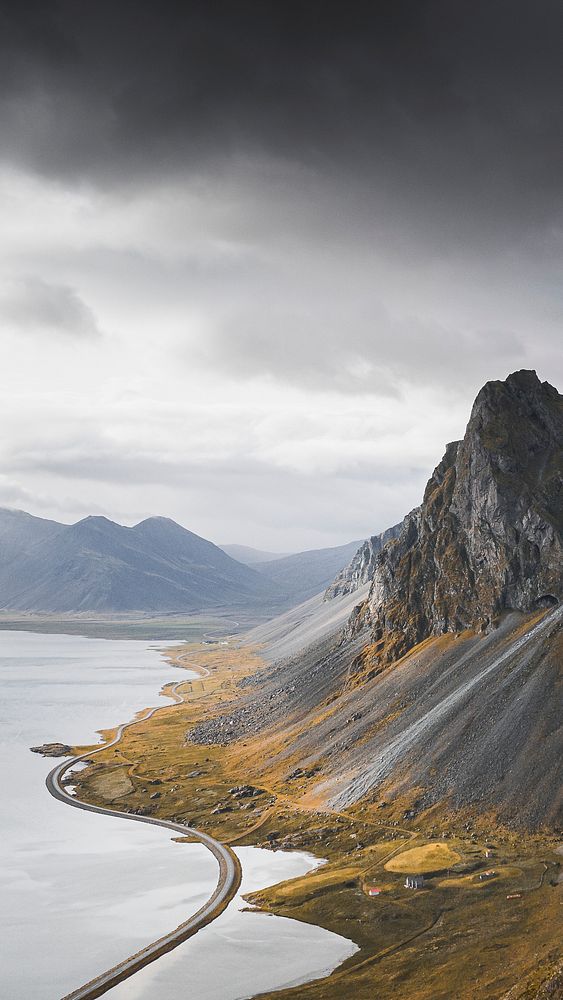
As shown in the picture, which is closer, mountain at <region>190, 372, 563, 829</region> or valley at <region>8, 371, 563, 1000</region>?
valley at <region>8, 371, 563, 1000</region>

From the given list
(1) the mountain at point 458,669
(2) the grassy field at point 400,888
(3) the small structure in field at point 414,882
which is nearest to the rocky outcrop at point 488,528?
(1) the mountain at point 458,669

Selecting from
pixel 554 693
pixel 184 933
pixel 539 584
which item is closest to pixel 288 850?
pixel 184 933

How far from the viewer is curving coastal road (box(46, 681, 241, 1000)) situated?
55000 mm

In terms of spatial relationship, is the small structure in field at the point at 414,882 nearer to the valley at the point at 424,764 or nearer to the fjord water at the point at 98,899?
the valley at the point at 424,764

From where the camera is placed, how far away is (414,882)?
224ft

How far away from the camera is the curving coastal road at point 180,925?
55000 millimetres

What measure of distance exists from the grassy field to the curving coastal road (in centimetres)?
265

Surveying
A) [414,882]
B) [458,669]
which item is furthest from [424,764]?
[414,882]

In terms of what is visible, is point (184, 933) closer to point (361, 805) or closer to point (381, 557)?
point (361, 805)

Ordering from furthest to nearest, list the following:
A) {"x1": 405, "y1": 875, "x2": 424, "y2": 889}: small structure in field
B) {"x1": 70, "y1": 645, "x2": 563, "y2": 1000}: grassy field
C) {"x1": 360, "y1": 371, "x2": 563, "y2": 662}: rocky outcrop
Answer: {"x1": 360, "y1": 371, "x2": 563, "y2": 662}: rocky outcrop → {"x1": 405, "y1": 875, "x2": 424, "y2": 889}: small structure in field → {"x1": 70, "y1": 645, "x2": 563, "y2": 1000}: grassy field

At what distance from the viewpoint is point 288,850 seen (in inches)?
3275

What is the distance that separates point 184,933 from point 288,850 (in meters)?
22.9

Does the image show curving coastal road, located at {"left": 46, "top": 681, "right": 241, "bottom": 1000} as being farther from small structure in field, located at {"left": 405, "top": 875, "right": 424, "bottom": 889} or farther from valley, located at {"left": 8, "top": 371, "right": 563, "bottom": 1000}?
small structure in field, located at {"left": 405, "top": 875, "right": 424, "bottom": 889}

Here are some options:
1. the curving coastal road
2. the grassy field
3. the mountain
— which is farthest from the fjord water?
the mountain
